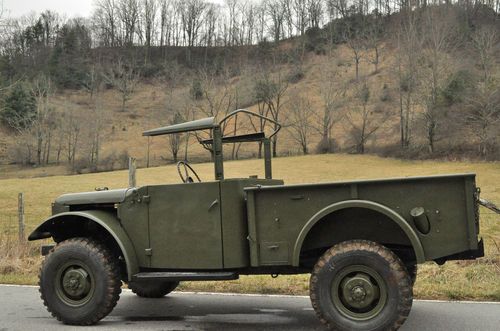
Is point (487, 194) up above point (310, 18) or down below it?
below

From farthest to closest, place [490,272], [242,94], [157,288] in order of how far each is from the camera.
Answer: [242,94], [490,272], [157,288]

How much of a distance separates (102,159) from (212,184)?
2228 inches

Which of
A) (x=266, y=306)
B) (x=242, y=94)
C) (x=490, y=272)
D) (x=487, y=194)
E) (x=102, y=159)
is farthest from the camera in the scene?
(x=242, y=94)

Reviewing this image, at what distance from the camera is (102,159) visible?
197 ft

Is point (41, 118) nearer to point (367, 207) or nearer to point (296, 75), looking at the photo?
point (296, 75)

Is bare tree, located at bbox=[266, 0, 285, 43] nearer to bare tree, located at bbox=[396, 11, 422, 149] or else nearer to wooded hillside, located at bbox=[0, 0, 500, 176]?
wooded hillside, located at bbox=[0, 0, 500, 176]

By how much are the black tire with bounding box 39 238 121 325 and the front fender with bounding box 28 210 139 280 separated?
253mm

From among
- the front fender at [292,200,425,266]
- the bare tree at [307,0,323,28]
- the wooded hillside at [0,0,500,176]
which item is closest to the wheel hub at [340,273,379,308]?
the front fender at [292,200,425,266]

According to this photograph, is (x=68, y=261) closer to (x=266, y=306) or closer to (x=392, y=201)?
(x=266, y=306)

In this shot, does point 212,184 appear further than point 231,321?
No

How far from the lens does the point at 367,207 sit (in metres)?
5.10

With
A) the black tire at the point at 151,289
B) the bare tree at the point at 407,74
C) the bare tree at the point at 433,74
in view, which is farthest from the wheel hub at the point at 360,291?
the bare tree at the point at 407,74

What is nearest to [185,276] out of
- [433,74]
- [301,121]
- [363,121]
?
[433,74]

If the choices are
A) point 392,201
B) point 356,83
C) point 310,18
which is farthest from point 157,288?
point 310,18
